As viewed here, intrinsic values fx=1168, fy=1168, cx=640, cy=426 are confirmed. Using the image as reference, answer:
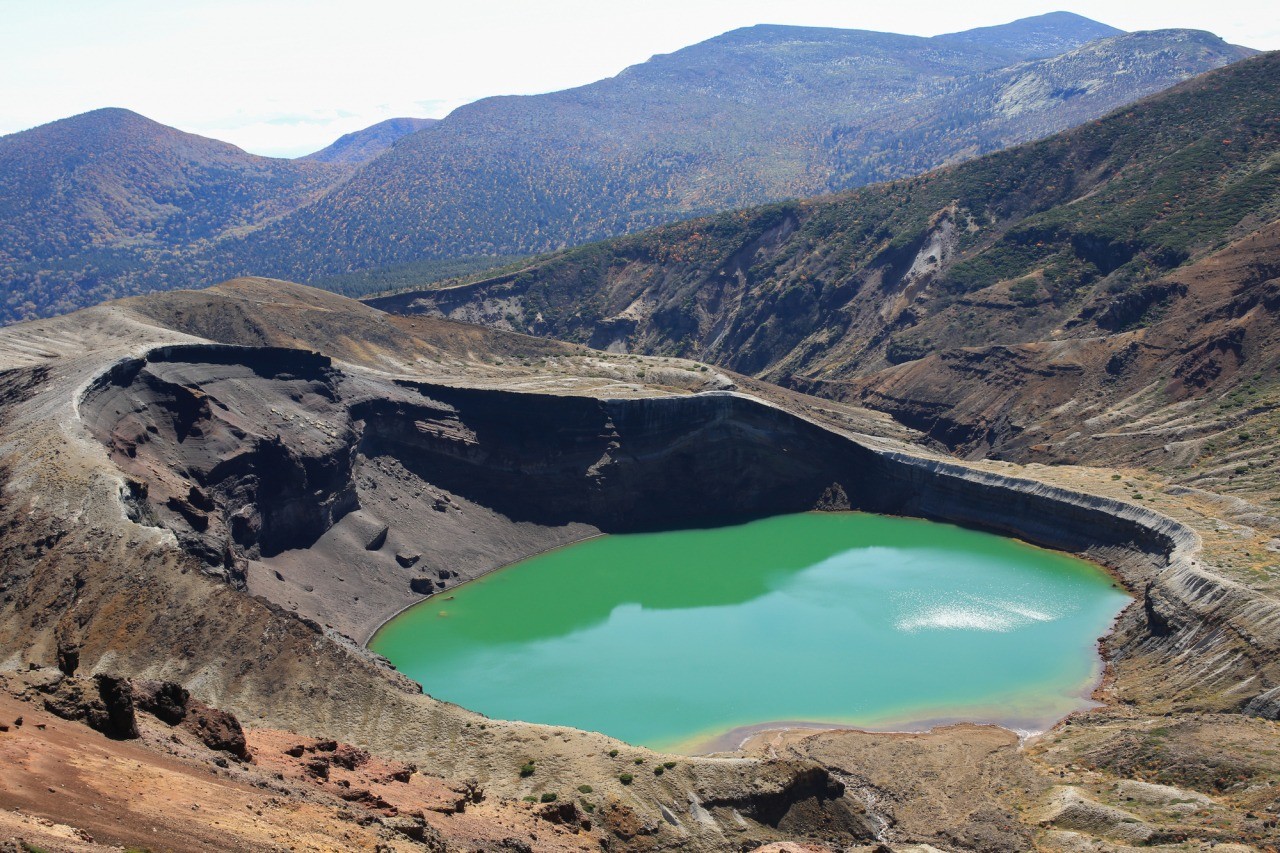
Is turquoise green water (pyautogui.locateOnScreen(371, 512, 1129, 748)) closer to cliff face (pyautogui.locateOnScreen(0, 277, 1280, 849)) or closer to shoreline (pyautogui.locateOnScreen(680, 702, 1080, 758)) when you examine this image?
shoreline (pyautogui.locateOnScreen(680, 702, 1080, 758))

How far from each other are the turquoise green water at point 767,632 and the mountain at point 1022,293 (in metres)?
18.1

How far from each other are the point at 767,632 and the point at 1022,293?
62.0 meters

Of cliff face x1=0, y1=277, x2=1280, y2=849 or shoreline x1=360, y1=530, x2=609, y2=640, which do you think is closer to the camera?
cliff face x1=0, y1=277, x2=1280, y2=849

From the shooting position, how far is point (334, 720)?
46219 mm

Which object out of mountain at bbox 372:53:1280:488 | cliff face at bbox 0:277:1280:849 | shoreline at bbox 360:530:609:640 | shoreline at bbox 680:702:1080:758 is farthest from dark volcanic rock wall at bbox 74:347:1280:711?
mountain at bbox 372:53:1280:488

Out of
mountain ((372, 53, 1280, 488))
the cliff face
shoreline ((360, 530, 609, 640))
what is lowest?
shoreline ((360, 530, 609, 640))

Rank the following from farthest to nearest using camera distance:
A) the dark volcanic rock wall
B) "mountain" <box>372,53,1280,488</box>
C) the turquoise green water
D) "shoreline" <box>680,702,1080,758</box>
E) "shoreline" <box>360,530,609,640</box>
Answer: "mountain" <box>372,53,1280,488</box>, "shoreline" <box>360,530,609,640</box>, the dark volcanic rock wall, the turquoise green water, "shoreline" <box>680,702,1080,758</box>

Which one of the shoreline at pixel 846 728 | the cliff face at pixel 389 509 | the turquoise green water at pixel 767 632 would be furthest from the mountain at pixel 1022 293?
the shoreline at pixel 846 728

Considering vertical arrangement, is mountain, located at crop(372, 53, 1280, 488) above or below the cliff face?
above

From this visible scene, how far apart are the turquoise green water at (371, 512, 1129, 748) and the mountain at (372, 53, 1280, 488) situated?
18.1 meters

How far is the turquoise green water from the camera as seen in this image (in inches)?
2279

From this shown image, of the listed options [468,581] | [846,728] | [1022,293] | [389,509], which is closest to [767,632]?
[846,728]

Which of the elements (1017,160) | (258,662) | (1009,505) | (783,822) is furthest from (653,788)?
(1017,160)

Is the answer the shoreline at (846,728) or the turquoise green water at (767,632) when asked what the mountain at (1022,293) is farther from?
the shoreline at (846,728)
